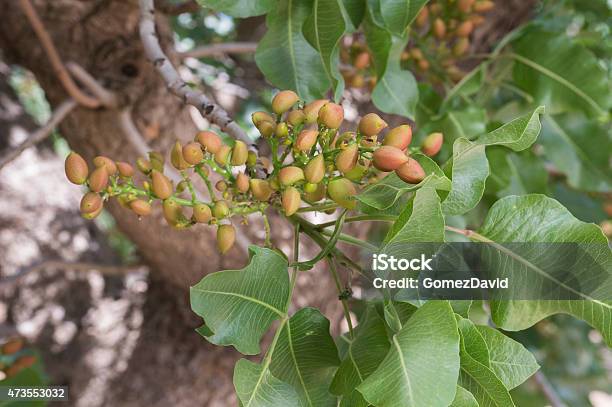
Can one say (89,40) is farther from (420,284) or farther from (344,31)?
(420,284)

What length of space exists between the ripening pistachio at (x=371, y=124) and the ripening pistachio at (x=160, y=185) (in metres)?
0.21

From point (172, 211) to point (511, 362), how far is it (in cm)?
37

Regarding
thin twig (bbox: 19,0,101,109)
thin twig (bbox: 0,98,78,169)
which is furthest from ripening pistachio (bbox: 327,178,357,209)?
thin twig (bbox: 19,0,101,109)

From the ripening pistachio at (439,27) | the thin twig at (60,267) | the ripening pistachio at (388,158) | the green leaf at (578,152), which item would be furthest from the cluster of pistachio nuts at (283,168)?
the thin twig at (60,267)

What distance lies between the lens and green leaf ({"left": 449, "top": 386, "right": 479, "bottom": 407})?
1.66 ft

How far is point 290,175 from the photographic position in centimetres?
56

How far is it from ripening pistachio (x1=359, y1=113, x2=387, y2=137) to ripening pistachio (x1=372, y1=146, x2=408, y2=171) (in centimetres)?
3

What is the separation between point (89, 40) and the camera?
1.18 m

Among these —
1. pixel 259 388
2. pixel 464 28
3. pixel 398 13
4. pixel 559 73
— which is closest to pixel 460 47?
pixel 464 28

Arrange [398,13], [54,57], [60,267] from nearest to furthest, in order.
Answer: [398,13]
[54,57]
[60,267]

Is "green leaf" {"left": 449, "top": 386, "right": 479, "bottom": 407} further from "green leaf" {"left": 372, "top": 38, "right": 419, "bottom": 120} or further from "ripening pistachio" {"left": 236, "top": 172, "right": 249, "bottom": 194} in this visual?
"green leaf" {"left": 372, "top": 38, "right": 419, "bottom": 120}

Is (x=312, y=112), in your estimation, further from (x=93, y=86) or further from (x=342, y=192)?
(x=93, y=86)

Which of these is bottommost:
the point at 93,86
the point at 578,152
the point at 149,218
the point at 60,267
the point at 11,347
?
the point at 60,267

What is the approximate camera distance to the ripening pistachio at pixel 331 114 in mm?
570
